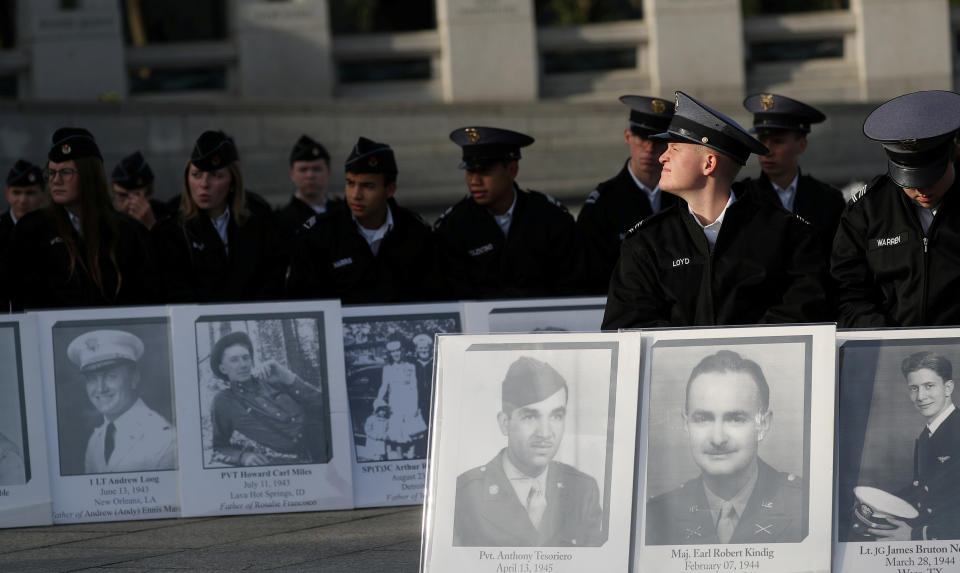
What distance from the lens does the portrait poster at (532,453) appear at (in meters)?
4.88

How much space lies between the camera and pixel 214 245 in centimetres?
844

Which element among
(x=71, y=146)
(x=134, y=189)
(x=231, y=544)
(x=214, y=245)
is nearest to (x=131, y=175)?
(x=134, y=189)

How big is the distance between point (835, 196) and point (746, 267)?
11.1 feet

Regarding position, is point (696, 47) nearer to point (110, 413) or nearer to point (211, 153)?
point (211, 153)

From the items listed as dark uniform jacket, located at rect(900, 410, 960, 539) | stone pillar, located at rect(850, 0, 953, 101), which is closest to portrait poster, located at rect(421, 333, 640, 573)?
dark uniform jacket, located at rect(900, 410, 960, 539)

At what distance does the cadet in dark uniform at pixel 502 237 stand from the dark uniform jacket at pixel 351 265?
27cm

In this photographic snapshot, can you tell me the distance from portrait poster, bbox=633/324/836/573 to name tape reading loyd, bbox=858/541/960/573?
167 mm

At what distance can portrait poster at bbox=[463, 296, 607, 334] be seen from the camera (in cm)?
781

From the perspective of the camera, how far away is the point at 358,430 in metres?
7.79

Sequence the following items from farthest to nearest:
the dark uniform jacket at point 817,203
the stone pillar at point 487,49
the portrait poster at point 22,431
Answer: the stone pillar at point 487,49, the dark uniform jacket at point 817,203, the portrait poster at point 22,431

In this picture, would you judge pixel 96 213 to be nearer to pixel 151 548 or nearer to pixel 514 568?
pixel 151 548

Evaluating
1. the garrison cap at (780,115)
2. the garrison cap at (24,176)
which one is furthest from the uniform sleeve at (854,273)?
the garrison cap at (24,176)

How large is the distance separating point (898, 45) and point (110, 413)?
17.6m

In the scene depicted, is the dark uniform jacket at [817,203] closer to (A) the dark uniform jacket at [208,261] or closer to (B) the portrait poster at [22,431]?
(A) the dark uniform jacket at [208,261]
